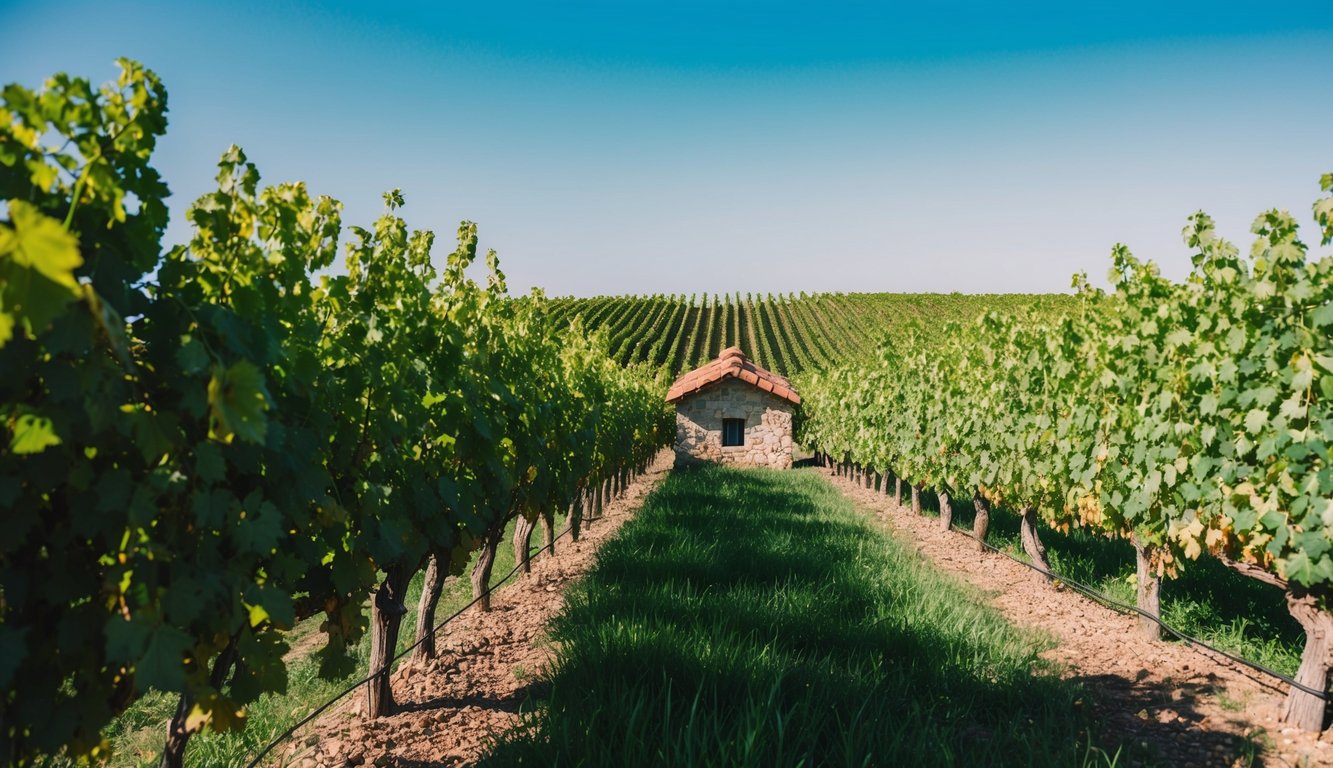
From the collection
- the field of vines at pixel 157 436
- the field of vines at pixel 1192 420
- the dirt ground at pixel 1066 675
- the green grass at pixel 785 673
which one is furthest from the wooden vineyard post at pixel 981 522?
the field of vines at pixel 157 436

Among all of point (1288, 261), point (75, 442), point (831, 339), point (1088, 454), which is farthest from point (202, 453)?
point (831, 339)

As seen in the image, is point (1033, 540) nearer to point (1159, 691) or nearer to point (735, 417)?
point (1159, 691)

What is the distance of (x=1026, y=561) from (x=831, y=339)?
4540 cm

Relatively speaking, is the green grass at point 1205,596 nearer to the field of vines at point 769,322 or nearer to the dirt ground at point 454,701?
the dirt ground at point 454,701

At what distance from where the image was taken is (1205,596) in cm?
673

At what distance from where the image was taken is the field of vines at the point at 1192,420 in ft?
13.3

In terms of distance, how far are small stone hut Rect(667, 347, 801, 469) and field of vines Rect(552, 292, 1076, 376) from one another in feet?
56.2

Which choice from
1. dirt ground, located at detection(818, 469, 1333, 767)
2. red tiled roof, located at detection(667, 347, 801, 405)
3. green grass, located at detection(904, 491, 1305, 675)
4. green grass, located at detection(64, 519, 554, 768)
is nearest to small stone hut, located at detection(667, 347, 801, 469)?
red tiled roof, located at detection(667, 347, 801, 405)

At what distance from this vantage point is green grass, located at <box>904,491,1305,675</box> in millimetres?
5465

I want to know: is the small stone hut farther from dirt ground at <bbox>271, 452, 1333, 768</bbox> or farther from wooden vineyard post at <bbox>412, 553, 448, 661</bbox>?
wooden vineyard post at <bbox>412, 553, 448, 661</bbox>

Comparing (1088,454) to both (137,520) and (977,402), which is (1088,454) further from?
(137,520)

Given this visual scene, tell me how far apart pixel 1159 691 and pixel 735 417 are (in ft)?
58.3

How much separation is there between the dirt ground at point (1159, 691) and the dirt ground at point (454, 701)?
3.29 meters

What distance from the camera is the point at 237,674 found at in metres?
2.27
